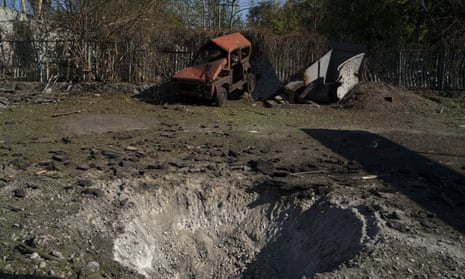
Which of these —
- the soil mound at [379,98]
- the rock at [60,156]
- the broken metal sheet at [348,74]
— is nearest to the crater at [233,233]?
the rock at [60,156]

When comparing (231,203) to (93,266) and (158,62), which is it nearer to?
(93,266)

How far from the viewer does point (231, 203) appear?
6078mm

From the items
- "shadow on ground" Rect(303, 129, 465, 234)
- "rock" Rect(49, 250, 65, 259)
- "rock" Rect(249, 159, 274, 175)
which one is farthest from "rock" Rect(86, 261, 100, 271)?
"shadow on ground" Rect(303, 129, 465, 234)

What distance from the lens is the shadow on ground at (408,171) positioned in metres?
5.35

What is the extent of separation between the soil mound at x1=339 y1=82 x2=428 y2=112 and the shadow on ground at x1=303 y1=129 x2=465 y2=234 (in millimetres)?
3787

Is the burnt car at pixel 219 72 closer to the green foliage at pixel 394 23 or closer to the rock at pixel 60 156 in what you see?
the green foliage at pixel 394 23

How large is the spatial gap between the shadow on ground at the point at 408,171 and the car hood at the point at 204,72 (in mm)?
4409

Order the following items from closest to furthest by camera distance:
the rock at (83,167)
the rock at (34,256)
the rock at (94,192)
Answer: the rock at (34,256) < the rock at (94,192) < the rock at (83,167)

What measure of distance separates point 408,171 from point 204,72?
7.62 meters

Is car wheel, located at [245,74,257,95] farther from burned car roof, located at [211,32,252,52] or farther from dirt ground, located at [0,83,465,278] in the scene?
dirt ground, located at [0,83,465,278]

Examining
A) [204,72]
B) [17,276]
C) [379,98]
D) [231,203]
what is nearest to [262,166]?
[231,203]

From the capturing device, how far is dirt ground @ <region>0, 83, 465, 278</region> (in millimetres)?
4328

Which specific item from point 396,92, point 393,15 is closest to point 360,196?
point 396,92

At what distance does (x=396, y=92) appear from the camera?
13.8 m
